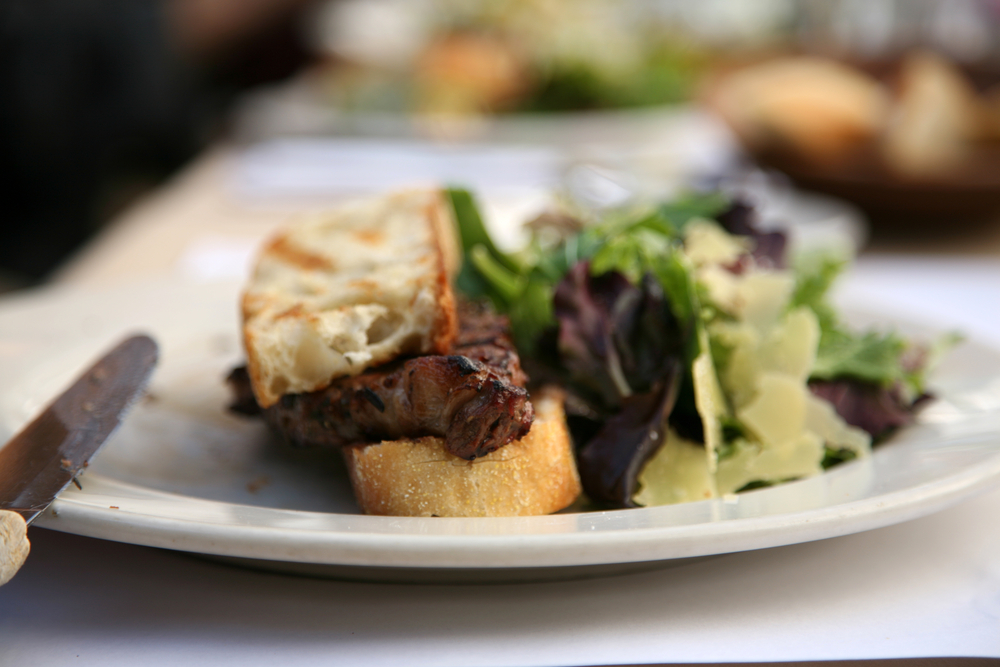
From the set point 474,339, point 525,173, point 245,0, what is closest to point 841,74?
point 525,173

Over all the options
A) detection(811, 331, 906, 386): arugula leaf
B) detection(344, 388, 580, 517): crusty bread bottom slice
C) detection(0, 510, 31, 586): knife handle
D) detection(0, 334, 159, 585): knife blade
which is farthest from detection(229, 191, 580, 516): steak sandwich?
detection(811, 331, 906, 386): arugula leaf

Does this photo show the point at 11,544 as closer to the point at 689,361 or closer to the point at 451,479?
the point at 451,479

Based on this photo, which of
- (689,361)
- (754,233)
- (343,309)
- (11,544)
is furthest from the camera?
(754,233)

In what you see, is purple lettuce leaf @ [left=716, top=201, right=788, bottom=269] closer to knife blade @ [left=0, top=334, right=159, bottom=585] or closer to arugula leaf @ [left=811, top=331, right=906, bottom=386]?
arugula leaf @ [left=811, top=331, right=906, bottom=386]

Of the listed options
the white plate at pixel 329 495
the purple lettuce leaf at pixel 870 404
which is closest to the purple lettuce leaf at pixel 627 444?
the white plate at pixel 329 495

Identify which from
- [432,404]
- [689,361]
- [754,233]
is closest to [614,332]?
[689,361]

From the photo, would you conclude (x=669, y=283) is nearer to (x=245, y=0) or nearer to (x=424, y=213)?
(x=424, y=213)
